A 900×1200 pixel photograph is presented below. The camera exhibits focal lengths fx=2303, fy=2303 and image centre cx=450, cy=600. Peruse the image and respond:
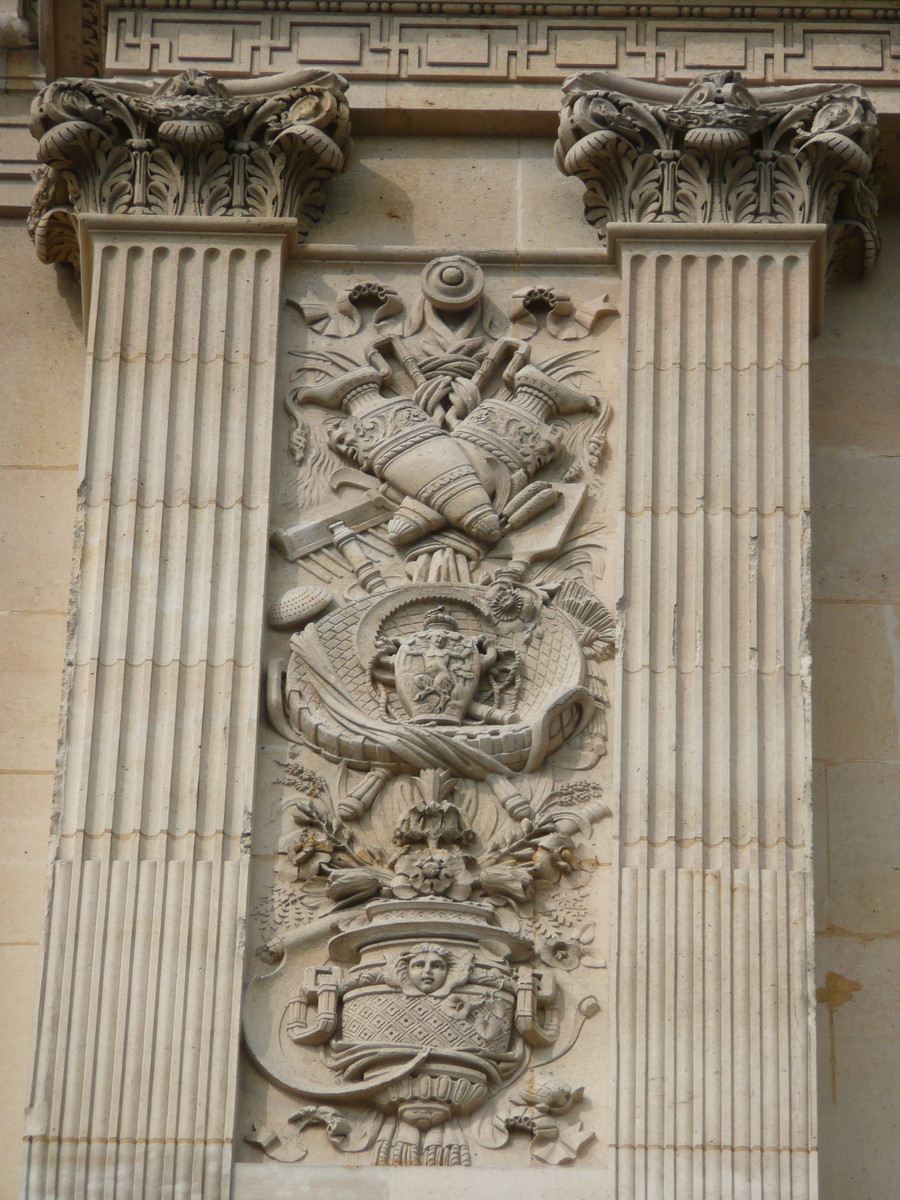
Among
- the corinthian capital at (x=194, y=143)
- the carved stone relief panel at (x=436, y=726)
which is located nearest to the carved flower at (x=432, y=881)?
the carved stone relief panel at (x=436, y=726)

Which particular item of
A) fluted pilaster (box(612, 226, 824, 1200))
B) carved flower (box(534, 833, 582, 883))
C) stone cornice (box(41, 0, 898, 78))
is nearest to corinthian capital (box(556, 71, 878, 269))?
fluted pilaster (box(612, 226, 824, 1200))

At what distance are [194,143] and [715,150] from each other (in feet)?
9.21

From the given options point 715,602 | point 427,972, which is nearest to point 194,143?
point 715,602

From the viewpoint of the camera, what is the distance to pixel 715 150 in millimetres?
12391

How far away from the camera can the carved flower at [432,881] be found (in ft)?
36.2

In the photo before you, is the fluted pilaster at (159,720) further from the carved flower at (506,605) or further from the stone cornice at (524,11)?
the stone cornice at (524,11)

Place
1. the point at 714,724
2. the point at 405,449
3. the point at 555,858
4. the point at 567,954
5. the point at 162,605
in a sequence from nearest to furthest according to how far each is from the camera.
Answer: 1. the point at 567,954
2. the point at 555,858
3. the point at 714,724
4. the point at 162,605
5. the point at 405,449

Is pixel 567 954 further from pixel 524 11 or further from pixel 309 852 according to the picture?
pixel 524 11

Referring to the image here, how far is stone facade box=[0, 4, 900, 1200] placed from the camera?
34.9 feet

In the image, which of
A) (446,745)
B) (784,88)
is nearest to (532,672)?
(446,745)

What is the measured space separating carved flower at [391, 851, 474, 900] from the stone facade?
26mm

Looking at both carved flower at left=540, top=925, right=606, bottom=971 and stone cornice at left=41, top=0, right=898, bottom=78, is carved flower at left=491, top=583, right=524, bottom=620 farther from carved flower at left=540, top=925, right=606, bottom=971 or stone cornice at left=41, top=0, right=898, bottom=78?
stone cornice at left=41, top=0, right=898, bottom=78

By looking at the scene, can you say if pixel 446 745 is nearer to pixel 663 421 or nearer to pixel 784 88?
pixel 663 421

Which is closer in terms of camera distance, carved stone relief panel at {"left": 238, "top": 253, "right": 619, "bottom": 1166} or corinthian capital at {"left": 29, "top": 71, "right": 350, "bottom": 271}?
carved stone relief panel at {"left": 238, "top": 253, "right": 619, "bottom": 1166}
